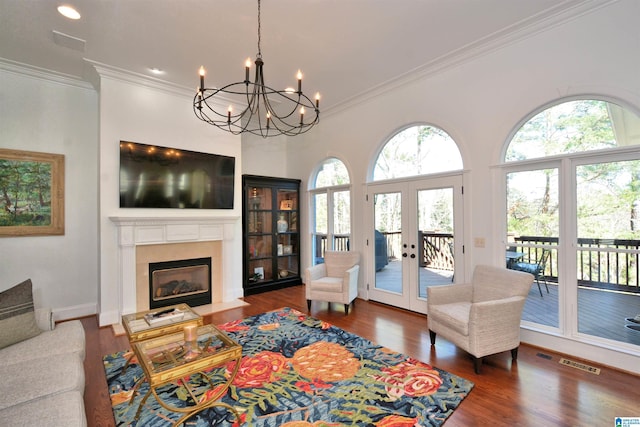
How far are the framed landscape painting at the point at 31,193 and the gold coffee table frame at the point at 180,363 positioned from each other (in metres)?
2.92

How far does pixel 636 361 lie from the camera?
2.48 metres

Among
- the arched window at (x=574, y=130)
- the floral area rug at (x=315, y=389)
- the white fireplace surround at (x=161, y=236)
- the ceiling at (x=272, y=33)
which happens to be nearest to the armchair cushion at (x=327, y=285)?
the floral area rug at (x=315, y=389)

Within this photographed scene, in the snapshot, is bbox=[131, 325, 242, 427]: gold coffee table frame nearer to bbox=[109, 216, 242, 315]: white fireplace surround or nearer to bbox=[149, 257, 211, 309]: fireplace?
bbox=[109, 216, 242, 315]: white fireplace surround

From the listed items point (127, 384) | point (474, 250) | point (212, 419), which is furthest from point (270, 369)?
point (474, 250)

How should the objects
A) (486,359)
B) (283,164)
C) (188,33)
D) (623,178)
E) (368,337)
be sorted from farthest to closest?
(283,164) < (368,337) < (188,33) < (486,359) < (623,178)

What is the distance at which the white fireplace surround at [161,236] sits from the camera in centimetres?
385

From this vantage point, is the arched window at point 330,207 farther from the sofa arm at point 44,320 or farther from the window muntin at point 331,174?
the sofa arm at point 44,320

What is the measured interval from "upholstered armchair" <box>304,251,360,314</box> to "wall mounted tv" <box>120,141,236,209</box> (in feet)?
6.21

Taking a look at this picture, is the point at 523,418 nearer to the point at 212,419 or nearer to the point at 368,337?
the point at 368,337

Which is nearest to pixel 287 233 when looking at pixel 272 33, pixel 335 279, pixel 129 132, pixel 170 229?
pixel 335 279

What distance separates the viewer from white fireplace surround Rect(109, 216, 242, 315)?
3.85 meters

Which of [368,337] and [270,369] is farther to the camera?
[368,337]

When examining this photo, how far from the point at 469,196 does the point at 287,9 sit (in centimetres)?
Result: 294

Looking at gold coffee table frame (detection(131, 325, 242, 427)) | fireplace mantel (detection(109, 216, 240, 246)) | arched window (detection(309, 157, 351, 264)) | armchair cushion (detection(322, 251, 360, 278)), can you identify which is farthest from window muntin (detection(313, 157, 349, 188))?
gold coffee table frame (detection(131, 325, 242, 427))
